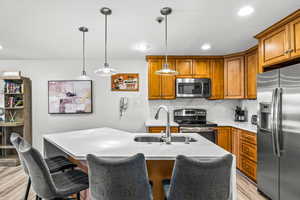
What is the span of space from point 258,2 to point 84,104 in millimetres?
3754

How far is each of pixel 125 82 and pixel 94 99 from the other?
33.4 inches

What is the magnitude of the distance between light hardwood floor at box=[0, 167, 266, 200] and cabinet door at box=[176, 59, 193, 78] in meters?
2.20

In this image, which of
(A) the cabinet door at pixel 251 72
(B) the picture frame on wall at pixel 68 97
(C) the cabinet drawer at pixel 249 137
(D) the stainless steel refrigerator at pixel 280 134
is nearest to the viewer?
(D) the stainless steel refrigerator at pixel 280 134

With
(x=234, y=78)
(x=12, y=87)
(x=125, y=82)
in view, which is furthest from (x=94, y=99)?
(x=234, y=78)

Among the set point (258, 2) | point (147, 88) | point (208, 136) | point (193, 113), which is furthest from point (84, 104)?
point (258, 2)

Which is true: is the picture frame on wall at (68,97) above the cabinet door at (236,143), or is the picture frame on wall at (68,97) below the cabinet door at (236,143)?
above

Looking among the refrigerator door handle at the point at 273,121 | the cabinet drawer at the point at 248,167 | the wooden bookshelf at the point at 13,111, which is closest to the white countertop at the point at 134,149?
the refrigerator door handle at the point at 273,121

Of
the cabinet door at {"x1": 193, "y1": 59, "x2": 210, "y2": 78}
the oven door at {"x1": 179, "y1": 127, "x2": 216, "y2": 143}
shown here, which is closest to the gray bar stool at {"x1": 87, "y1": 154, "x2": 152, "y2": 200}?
the oven door at {"x1": 179, "y1": 127, "x2": 216, "y2": 143}

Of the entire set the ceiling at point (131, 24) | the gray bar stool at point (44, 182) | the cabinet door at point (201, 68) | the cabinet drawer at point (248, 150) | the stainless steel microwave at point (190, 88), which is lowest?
the cabinet drawer at point (248, 150)

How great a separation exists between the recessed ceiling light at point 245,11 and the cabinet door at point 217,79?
1.85 metres

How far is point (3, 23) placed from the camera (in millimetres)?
2398

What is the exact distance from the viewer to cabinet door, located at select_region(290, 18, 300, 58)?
6.72ft

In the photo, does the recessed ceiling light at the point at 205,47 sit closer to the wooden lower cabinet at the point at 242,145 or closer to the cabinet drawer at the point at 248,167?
the wooden lower cabinet at the point at 242,145

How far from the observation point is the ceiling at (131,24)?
1.93 m
